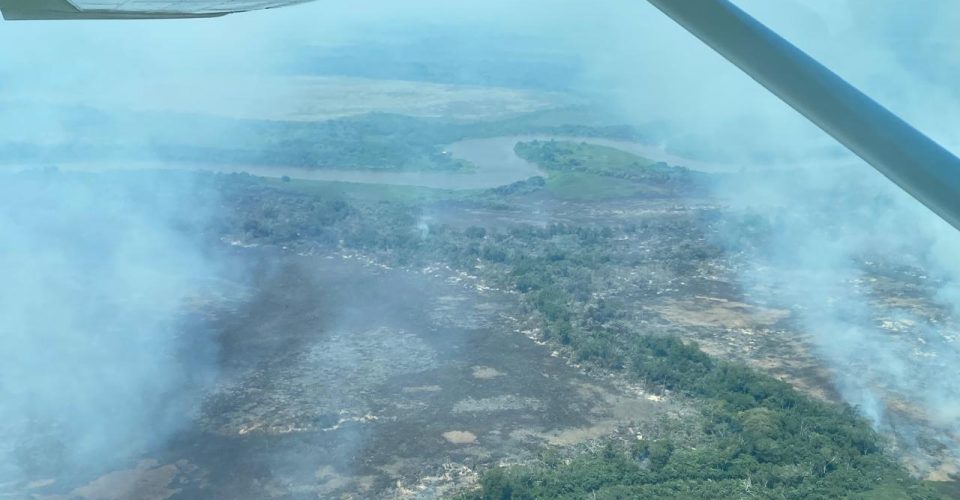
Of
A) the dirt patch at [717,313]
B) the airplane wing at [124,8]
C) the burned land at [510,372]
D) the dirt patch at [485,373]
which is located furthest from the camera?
the dirt patch at [717,313]

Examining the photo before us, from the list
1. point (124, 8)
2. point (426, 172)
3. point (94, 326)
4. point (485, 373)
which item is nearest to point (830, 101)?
point (124, 8)

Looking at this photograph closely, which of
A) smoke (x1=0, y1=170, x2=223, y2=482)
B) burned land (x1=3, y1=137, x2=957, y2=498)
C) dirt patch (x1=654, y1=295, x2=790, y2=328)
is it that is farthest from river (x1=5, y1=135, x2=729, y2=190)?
dirt patch (x1=654, y1=295, x2=790, y2=328)

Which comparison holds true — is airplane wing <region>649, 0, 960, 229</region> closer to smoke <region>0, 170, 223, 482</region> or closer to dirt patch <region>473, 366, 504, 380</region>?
smoke <region>0, 170, 223, 482</region>

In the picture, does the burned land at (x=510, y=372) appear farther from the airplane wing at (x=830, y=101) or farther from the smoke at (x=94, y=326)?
the airplane wing at (x=830, y=101)

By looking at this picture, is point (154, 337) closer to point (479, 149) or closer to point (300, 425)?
point (300, 425)

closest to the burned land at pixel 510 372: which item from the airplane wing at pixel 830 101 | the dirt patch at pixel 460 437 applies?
the dirt patch at pixel 460 437

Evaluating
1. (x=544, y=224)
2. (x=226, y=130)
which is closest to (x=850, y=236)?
(x=544, y=224)
